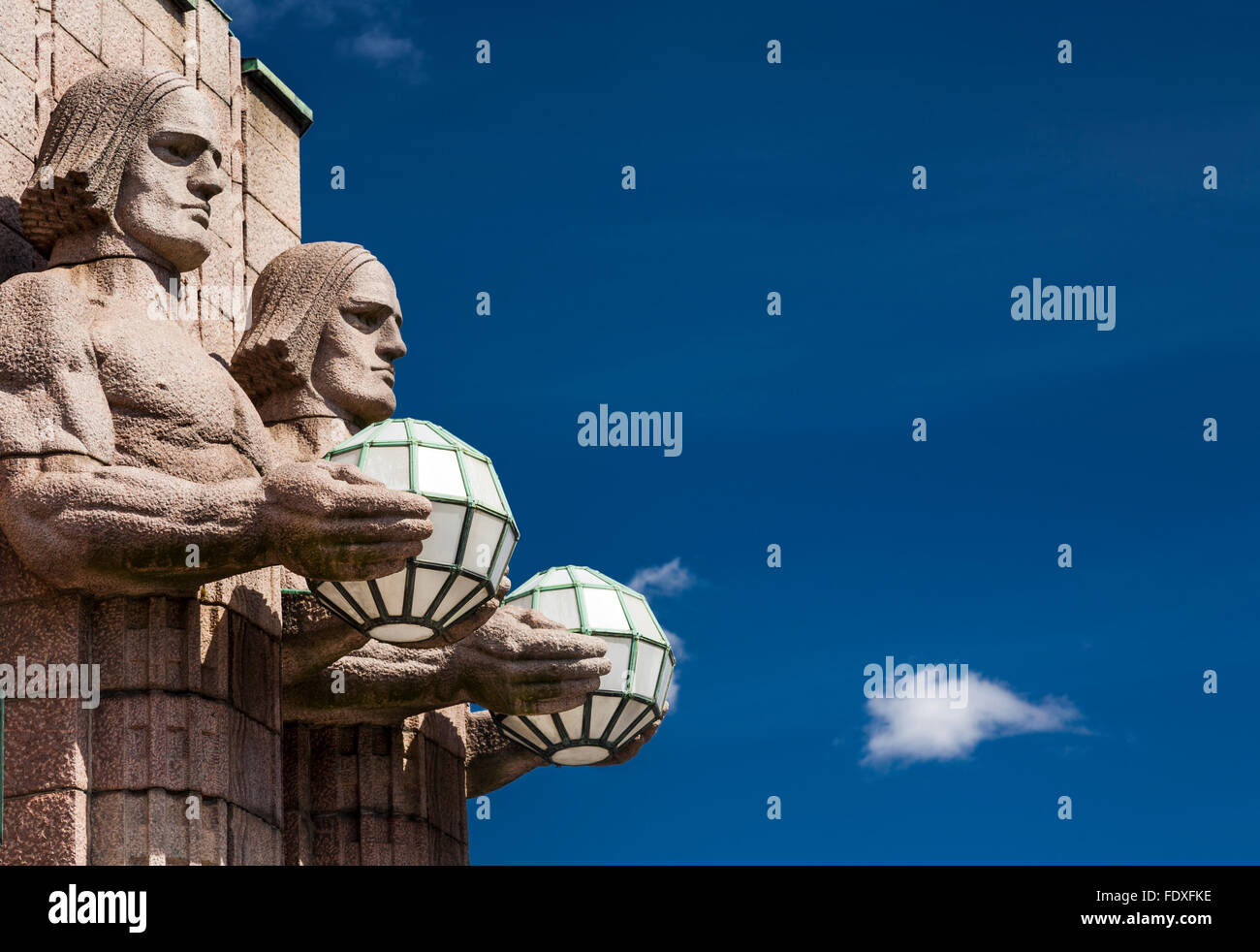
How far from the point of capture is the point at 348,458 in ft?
47.1

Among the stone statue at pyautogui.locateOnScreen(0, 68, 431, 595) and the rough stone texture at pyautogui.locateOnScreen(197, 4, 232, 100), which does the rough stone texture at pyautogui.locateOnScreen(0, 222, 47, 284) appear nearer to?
the stone statue at pyautogui.locateOnScreen(0, 68, 431, 595)

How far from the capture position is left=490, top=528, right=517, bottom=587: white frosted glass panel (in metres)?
14.5

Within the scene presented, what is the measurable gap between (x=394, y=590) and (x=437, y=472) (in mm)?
705

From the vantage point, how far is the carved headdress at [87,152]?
Result: 49.6 ft

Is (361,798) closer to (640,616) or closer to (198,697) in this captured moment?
(640,616)

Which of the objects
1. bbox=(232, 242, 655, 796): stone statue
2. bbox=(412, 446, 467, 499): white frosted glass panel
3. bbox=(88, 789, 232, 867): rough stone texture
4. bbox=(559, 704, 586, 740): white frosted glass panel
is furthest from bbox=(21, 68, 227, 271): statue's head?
bbox=(559, 704, 586, 740): white frosted glass panel

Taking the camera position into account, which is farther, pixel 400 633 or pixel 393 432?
pixel 400 633

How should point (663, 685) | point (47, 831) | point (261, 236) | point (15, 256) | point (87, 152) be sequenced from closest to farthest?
1. point (47, 831)
2. point (87, 152)
3. point (15, 256)
4. point (663, 685)
5. point (261, 236)

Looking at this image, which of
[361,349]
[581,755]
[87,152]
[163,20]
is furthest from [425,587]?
[163,20]

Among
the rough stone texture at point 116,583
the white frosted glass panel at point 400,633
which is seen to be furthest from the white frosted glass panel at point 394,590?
the rough stone texture at point 116,583

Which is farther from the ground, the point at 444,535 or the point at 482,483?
the point at 482,483

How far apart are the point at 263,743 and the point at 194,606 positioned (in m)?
1.06

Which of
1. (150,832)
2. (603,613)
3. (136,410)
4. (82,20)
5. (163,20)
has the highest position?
(163,20)
